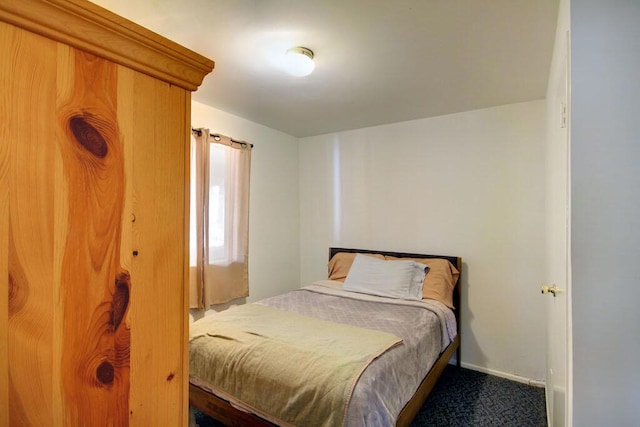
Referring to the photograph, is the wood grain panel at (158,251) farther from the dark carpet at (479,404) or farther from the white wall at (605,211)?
the dark carpet at (479,404)

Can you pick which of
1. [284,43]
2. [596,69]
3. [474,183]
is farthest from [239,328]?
[474,183]

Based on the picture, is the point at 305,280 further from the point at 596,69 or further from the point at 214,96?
the point at 596,69

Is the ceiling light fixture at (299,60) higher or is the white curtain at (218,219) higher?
the ceiling light fixture at (299,60)

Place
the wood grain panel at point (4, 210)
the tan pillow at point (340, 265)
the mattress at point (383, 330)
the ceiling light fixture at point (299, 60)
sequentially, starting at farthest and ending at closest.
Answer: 1. the tan pillow at point (340, 265)
2. the ceiling light fixture at point (299, 60)
3. the mattress at point (383, 330)
4. the wood grain panel at point (4, 210)

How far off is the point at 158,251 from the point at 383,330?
1.65 m

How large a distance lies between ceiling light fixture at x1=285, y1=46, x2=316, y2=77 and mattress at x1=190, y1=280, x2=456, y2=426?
5.33 ft

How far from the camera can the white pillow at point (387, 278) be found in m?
2.68

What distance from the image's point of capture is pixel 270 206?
357 cm

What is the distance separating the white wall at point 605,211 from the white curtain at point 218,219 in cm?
249

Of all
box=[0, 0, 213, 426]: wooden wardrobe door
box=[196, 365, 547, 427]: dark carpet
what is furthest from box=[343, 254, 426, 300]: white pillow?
box=[0, 0, 213, 426]: wooden wardrobe door

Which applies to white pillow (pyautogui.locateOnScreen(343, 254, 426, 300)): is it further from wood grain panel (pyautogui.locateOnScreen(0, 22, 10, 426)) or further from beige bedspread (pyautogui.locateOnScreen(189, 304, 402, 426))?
wood grain panel (pyautogui.locateOnScreen(0, 22, 10, 426))

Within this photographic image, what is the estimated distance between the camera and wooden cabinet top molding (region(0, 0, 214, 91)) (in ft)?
1.46

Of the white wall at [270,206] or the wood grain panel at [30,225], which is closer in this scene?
the wood grain panel at [30,225]

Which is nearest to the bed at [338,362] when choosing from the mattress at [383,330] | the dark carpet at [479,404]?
the mattress at [383,330]
